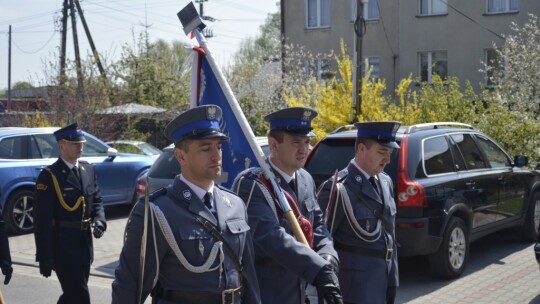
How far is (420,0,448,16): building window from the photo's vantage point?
2871cm

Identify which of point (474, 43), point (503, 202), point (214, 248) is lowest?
point (503, 202)

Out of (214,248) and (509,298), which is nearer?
(214,248)

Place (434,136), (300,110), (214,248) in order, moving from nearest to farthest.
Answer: (214,248) → (300,110) → (434,136)

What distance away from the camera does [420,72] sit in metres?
29.2

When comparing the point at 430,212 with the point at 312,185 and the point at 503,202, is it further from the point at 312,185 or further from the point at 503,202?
the point at 312,185

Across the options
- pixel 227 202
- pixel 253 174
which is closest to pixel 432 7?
pixel 253 174

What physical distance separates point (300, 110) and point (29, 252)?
7912mm

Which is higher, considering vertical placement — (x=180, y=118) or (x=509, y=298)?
(x=180, y=118)

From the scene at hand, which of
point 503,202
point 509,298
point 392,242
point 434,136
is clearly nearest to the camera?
point 392,242

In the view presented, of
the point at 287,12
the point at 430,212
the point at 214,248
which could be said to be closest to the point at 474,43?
the point at 287,12

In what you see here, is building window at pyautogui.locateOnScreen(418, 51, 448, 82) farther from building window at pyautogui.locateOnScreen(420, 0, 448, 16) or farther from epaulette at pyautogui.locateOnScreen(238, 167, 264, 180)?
epaulette at pyautogui.locateOnScreen(238, 167, 264, 180)

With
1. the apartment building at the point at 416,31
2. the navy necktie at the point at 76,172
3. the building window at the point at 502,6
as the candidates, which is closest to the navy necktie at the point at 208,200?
the navy necktie at the point at 76,172

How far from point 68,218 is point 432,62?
79.4 ft

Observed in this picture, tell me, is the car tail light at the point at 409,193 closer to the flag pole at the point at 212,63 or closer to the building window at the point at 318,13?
the flag pole at the point at 212,63
